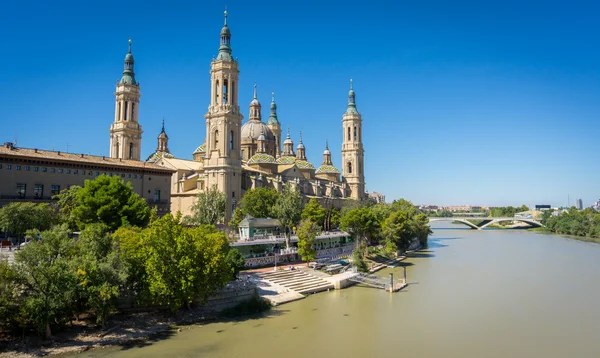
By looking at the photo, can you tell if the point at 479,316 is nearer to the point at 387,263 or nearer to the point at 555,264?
the point at 387,263

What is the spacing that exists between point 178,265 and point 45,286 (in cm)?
591

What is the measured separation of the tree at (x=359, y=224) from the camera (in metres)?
45.6

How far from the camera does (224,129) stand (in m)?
49.7

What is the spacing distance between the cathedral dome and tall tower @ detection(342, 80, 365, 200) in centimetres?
1708

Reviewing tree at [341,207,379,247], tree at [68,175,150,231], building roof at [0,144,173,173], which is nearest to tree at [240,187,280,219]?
tree at [341,207,379,247]

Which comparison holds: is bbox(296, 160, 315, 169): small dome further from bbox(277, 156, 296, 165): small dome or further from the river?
the river

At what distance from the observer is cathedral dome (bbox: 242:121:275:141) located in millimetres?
70375

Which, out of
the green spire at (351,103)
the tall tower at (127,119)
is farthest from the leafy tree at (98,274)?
the green spire at (351,103)

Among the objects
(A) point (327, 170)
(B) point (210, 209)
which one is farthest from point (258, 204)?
(A) point (327, 170)

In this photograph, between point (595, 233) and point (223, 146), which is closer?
point (223, 146)

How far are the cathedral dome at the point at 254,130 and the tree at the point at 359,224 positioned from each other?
28368mm

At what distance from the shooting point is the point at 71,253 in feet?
70.5

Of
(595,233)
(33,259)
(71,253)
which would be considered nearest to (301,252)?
(71,253)

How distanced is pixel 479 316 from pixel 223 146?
33320mm
